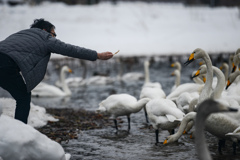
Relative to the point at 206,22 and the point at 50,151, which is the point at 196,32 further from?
the point at 50,151

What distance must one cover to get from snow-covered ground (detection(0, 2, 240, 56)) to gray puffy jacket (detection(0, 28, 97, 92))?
1186 inches

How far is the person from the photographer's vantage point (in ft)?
13.8

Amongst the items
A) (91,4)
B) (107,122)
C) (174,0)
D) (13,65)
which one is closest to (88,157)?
(13,65)

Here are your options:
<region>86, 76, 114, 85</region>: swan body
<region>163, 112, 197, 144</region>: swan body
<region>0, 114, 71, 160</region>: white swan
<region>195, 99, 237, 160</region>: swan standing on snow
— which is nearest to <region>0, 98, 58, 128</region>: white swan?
<region>163, 112, 197, 144</region>: swan body

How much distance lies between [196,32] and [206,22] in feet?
15.6

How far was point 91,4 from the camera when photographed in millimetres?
53156

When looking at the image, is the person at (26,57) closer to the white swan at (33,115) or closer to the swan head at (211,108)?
the swan head at (211,108)

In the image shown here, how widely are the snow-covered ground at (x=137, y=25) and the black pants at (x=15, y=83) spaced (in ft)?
99.6

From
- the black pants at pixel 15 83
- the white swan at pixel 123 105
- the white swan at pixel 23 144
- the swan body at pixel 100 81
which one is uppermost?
the black pants at pixel 15 83

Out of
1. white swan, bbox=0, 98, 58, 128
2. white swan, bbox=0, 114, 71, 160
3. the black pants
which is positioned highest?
the black pants

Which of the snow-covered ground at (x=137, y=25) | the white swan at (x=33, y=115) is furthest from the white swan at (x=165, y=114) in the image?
the snow-covered ground at (x=137, y=25)

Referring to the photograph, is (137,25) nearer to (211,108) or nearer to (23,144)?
(23,144)

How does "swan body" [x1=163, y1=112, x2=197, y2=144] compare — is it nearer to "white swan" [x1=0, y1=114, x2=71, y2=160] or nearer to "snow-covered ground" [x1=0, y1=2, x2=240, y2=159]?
Answer: "white swan" [x1=0, y1=114, x2=71, y2=160]

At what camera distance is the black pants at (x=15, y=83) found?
165 inches
